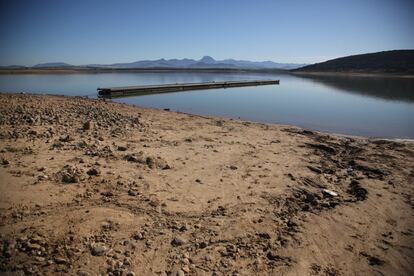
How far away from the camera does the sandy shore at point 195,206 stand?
13.2 feet

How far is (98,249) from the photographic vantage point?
3.99 metres

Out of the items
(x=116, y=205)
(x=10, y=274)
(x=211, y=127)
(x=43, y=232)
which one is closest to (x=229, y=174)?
(x=116, y=205)

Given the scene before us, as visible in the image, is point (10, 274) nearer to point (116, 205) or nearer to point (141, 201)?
point (116, 205)

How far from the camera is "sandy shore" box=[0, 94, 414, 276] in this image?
4027 millimetres

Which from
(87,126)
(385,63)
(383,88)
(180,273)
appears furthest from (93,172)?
(385,63)

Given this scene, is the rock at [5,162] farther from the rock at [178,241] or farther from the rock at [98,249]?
the rock at [178,241]

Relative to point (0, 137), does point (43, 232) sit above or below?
below

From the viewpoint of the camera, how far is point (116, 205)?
207 inches

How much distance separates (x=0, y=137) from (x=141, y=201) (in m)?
5.82

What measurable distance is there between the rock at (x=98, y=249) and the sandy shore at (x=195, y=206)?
17 millimetres

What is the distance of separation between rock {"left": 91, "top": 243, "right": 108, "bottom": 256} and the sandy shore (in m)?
0.02

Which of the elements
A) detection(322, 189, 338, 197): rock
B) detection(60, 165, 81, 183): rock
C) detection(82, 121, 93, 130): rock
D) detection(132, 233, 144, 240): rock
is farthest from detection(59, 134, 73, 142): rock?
detection(322, 189, 338, 197): rock

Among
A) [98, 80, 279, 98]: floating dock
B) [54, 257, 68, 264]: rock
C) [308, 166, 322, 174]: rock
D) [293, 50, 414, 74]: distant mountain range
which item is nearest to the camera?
[54, 257, 68, 264]: rock

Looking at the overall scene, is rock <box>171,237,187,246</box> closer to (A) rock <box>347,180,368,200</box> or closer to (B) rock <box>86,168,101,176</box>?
(B) rock <box>86,168,101,176</box>
